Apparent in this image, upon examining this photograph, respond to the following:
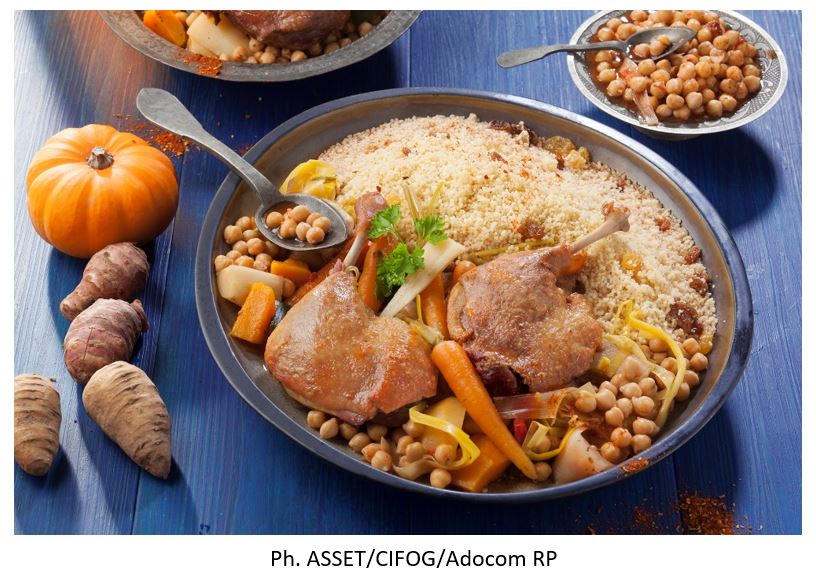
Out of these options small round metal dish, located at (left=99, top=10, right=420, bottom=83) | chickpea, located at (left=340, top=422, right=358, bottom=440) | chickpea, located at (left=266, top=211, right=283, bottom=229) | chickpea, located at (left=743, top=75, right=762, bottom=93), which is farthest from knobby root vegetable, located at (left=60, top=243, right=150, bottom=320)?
chickpea, located at (left=743, top=75, right=762, bottom=93)

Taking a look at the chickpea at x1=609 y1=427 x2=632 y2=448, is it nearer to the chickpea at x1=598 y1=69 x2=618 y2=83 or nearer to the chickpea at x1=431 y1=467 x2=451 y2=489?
the chickpea at x1=431 y1=467 x2=451 y2=489

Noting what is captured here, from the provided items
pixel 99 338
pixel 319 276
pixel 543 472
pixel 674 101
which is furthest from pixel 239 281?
pixel 674 101

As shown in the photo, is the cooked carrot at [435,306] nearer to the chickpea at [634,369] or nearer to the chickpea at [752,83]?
the chickpea at [634,369]

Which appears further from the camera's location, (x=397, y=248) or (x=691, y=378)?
(x=397, y=248)

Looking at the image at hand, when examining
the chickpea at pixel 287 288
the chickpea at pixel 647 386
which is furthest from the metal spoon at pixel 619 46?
the chickpea at pixel 647 386

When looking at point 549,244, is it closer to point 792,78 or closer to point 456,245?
point 456,245

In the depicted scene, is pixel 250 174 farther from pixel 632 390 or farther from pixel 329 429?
pixel 632 390
